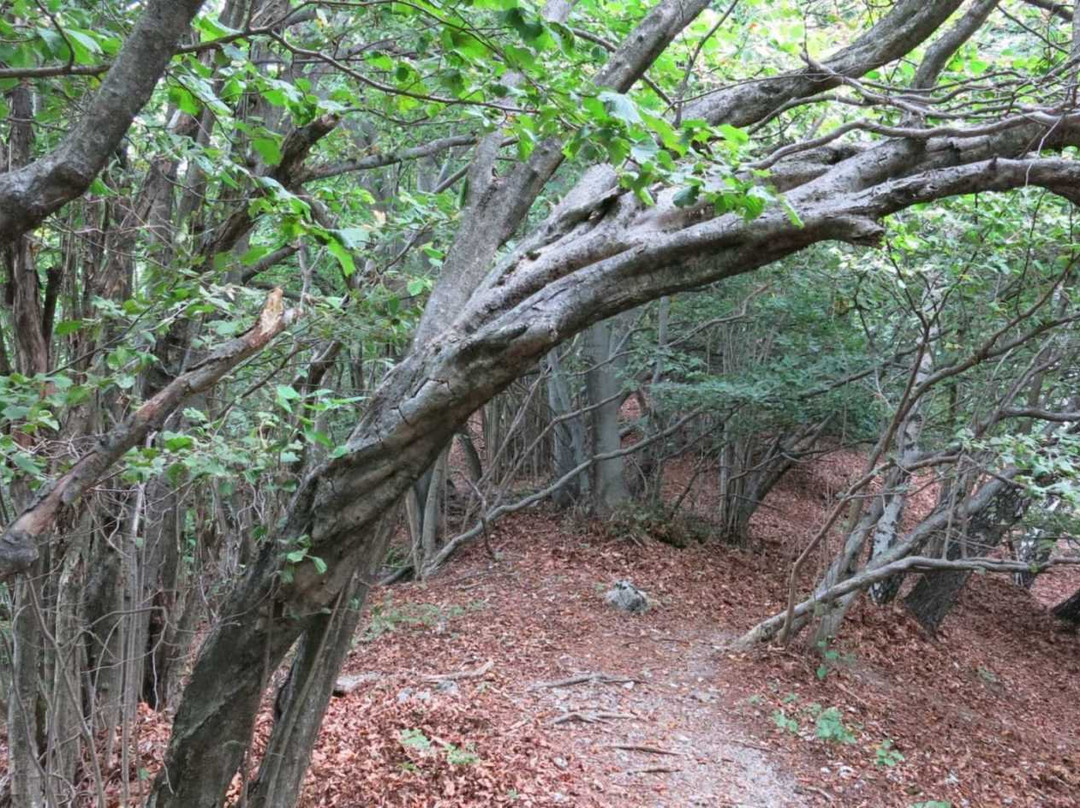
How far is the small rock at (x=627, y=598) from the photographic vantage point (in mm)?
8617

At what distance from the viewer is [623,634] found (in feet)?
26.2

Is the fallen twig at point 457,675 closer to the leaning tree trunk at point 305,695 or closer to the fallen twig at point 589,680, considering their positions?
the fallen twig at point 589,680

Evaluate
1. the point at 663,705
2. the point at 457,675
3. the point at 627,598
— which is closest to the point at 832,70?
the point at 663,705

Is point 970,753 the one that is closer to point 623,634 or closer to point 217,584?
point 623,634

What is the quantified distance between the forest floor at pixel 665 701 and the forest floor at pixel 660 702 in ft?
0.07

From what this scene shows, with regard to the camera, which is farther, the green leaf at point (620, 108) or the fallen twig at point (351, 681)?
the fallen twig at point (351, 681)

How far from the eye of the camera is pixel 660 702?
6.52 m

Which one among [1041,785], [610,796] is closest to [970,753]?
[1041,785]

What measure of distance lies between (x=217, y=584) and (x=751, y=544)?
911cm

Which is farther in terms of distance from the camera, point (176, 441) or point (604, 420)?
point (604, 420)

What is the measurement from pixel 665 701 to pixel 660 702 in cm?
5

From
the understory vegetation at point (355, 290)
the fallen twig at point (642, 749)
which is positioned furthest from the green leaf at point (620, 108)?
the fallen twig at point (642, 749)

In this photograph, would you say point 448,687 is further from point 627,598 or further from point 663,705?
point 627,598

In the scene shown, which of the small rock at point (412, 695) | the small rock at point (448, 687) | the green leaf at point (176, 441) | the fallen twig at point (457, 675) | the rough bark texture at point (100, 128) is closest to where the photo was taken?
the rough bark texture at point (100, 128)
